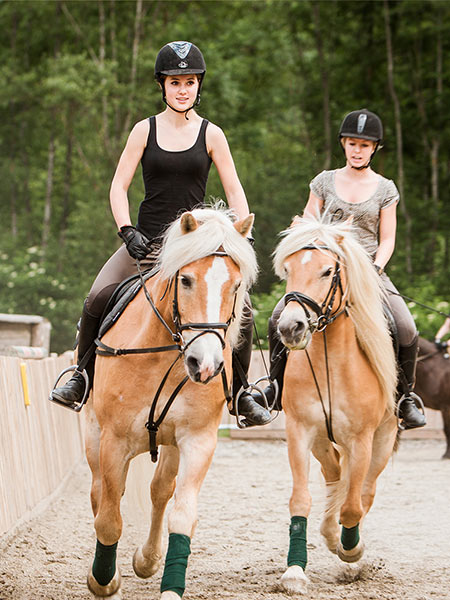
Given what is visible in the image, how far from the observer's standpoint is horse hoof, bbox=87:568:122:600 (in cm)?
537

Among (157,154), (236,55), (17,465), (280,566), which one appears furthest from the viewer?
(236,55)

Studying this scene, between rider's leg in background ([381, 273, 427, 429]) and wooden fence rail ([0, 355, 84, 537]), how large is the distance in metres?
3.08

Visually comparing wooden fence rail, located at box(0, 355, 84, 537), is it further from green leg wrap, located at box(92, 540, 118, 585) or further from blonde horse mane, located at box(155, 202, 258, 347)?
blonde horse mane, located at box(155, 202, 258, 347)

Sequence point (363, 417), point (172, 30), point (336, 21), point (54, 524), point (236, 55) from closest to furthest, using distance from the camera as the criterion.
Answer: point (363, 417)
point (54, 524)
point (336, 21)
point (172, 30)
point (236, 55)

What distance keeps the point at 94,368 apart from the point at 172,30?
28.7m

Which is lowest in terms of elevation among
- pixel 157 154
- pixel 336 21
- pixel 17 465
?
pixel 17 465

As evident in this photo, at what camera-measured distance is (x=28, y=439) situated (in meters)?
8.59

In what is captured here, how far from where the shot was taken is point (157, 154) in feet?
18.4

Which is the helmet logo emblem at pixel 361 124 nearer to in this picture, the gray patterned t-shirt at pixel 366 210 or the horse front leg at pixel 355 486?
the gray patterned t-shirt at pixel 366 210

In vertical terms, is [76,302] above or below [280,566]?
below

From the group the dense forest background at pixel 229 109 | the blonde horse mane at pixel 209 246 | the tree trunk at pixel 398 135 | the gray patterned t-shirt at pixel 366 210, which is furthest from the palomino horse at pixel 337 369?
the tree trunk at pixel 398 135

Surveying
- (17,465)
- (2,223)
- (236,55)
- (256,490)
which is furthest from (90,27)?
(17,465)

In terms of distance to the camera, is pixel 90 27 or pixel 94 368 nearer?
pixel 94 368

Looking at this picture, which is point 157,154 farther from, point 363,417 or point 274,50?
point 274,50
